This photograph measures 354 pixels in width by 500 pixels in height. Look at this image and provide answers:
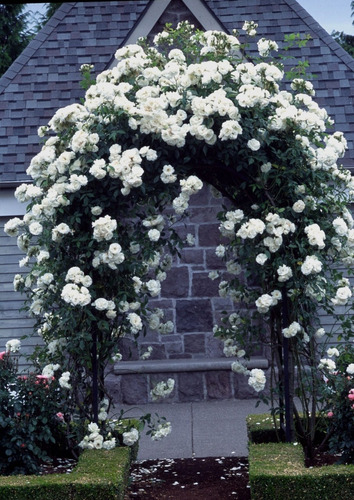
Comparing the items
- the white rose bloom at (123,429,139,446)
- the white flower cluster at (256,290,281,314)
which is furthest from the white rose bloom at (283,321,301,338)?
the white rose bloom at (123,429,139,446)

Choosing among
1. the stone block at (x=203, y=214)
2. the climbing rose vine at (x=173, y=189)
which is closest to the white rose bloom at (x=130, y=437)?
the climbing rose vine at (x=173, y=189)

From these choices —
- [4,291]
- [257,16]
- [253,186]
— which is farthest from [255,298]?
[257,16]

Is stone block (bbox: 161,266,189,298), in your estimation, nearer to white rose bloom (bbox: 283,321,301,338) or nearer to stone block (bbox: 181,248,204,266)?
stone block (bbox: 181,248,204,266)

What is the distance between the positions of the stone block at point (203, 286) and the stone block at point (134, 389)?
1098mm

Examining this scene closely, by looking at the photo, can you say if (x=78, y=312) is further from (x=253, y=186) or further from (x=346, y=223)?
(x=346, y=223)

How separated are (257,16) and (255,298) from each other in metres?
5.63

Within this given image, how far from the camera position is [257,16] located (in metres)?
9.88

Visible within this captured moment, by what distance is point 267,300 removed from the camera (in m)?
4.86

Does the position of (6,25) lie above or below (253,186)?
above

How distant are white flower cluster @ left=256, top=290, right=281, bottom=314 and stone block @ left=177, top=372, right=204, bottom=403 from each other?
3.75 metres

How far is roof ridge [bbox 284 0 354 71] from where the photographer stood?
31.8 feet

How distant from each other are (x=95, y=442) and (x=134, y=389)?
142 inches

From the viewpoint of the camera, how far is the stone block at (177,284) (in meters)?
8.95

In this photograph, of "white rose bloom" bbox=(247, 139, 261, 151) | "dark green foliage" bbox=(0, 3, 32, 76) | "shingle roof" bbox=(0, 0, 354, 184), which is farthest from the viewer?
"dark green foliage" bbox=(0, 3, 32, 76)
